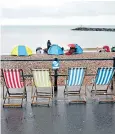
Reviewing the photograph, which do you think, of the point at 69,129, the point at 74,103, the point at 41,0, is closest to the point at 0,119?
the point at 69,129

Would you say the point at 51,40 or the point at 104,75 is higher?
the point at 51,40

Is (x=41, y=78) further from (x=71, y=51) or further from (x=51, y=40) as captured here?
(x=51, y=40)

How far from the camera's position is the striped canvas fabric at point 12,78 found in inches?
249

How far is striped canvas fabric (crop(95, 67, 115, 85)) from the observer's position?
21.6 ft

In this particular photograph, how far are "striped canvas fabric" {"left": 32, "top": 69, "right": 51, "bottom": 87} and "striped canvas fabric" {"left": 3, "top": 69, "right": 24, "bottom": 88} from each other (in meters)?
0.32

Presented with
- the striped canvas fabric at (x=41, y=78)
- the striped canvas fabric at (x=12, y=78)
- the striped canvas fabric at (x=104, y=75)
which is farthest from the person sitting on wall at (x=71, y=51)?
the striped canvas fabric at (x=12, y=78)

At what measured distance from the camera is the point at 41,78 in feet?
21.4

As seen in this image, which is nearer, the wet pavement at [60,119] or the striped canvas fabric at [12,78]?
the wet pavement at [60,119]

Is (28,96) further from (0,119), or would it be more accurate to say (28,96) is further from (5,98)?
(0,119)

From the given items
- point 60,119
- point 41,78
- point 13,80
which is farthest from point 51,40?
point 60,119

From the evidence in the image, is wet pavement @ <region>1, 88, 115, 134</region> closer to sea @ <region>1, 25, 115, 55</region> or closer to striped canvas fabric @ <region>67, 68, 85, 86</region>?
striped canvas fabric @ <region>67, 68, 85, 86</region>

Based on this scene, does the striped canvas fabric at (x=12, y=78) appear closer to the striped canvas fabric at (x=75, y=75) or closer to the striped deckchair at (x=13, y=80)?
the striped deckchair at (x=13, y=80)

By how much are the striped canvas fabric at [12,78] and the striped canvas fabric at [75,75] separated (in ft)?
3.46

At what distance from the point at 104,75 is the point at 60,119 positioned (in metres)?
A: 1.73
